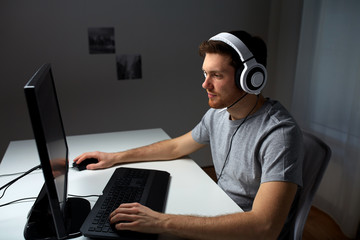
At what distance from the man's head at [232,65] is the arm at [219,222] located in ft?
1.28

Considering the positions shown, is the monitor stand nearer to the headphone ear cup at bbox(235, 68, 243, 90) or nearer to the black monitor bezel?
the black monitor bezel

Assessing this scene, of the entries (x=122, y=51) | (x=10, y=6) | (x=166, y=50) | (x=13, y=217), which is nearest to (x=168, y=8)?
(x=166, y=50)

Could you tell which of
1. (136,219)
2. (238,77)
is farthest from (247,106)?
(136,219)

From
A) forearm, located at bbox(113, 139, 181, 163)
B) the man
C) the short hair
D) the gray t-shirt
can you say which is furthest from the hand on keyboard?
the short hair

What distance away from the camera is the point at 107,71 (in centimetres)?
246

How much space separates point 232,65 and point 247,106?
18cm

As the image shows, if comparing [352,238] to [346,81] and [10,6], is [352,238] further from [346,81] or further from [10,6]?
[10,6]

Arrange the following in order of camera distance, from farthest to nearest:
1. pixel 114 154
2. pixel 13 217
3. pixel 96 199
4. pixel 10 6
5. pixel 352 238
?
pixel 10 6
pixel 352 238
pixel 114 154
pixel 96 199
pixel 13 217

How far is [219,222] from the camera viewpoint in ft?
2.84

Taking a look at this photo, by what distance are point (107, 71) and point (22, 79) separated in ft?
2.05

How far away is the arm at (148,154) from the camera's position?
4.40 ft

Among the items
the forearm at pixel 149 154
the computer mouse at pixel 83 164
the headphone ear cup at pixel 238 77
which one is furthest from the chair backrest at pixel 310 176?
the computer mouse at pixel 83 164

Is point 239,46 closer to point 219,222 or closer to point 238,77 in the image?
point 238,77

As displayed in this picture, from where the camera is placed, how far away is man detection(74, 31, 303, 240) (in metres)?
0.87
